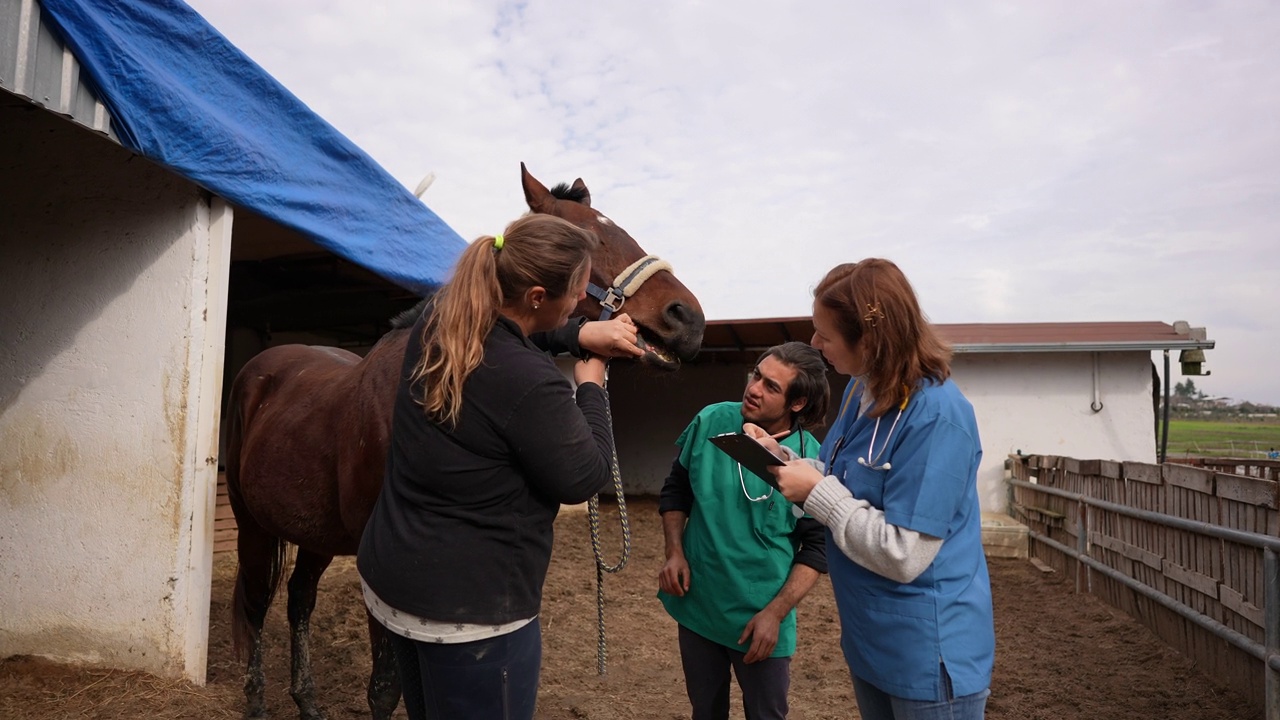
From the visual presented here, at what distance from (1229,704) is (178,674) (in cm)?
523

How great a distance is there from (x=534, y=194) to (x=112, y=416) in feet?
7.60

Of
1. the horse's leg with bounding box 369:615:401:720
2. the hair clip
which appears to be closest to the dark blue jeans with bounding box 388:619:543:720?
the hair clip

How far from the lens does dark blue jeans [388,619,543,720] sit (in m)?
1.51

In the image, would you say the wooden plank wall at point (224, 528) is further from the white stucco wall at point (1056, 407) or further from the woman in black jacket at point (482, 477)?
the white stucco wall at point (1056, 407)

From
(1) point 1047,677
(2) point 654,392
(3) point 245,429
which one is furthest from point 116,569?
(2) point 654,392

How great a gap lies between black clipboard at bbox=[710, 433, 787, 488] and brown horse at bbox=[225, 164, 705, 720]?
78 centimetres

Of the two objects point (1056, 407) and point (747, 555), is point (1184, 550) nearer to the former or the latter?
point (747, 555)

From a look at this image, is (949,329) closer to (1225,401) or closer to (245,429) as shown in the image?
(245,429)

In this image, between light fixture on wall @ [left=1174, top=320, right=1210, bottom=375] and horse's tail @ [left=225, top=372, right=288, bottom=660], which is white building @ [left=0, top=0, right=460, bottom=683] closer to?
horse's tail @ [left=225, top=372, right=288, bottom=660]

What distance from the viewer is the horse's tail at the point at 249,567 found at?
12.9 feet

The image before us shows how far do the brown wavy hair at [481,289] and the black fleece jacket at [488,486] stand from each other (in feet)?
0.10

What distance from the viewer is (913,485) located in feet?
5.17

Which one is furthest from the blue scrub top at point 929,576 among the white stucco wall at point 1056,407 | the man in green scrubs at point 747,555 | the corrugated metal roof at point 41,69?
the white stucco wall at point 1056,407

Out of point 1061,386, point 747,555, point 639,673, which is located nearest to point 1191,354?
point 1061,386
